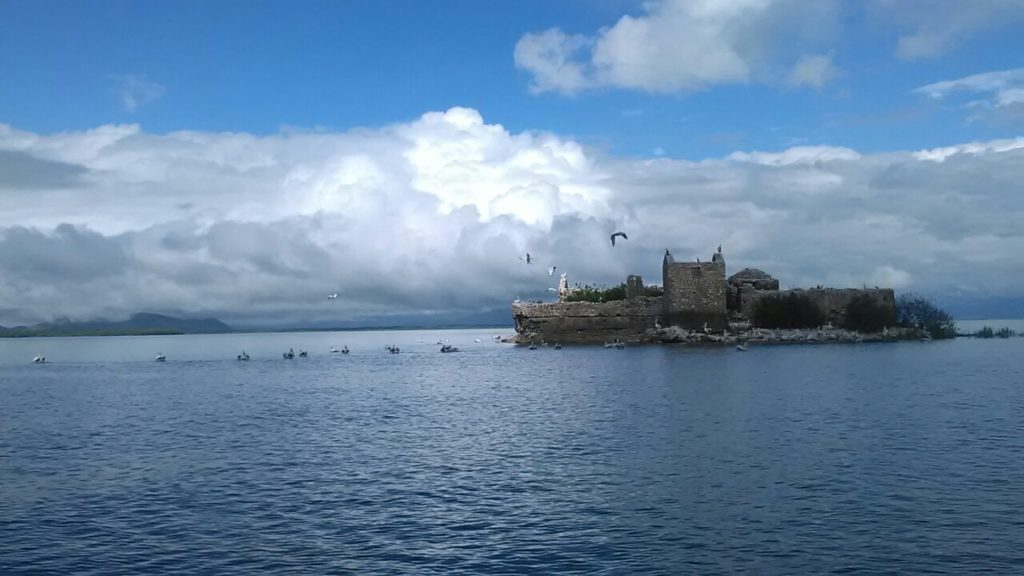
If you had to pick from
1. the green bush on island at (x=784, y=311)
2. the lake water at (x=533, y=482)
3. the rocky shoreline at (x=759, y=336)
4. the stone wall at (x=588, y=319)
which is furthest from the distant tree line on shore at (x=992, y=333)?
the lake water at (x=533, y=482)

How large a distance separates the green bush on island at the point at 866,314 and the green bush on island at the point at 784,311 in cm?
304

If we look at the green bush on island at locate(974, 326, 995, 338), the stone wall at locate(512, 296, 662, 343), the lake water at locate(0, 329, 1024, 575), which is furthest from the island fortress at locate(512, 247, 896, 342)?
the lake water at locate(0, 329, 1024, 575)

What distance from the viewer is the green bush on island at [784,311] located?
7062cm

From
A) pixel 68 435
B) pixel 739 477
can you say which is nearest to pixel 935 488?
pixel 739 477

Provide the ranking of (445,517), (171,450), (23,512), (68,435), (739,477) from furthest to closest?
1. (68,435)
2. (171,450)
3. (739,477)
4. (23,512)
5. (445,517)

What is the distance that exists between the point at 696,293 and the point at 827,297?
12.0 meters

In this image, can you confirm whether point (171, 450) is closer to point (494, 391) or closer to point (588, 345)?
point (494, 391)

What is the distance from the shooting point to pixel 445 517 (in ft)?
48.1

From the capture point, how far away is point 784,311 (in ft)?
233

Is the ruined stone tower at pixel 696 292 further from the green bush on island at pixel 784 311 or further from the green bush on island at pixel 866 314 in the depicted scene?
the green bush on island at pixel 866 314

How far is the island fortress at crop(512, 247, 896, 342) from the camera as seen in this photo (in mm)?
66250

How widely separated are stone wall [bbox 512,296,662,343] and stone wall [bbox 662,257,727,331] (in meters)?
3.56

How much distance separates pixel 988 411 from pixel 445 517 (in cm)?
1938

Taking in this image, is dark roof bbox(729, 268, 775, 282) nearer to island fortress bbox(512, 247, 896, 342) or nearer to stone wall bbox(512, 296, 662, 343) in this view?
island fortress bbox(512, 247, 896, 342)
